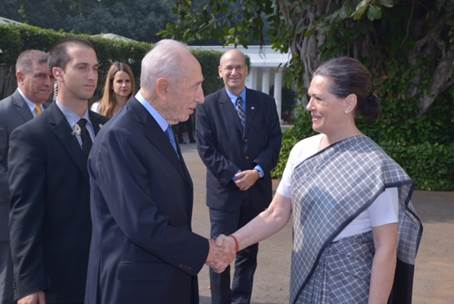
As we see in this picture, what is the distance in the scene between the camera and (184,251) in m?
2.60

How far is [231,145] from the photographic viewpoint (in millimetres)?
5621

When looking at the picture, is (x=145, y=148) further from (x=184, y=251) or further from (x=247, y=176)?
(x=247, y=176)

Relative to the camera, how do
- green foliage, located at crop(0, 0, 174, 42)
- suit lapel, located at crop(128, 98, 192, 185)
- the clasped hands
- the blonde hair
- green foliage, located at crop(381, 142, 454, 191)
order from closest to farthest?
suit lapel, located at crop(128, 98, 192, 185)
the clasped hands
the blonde hair
green foliage, located at crop(381, 142, 454, 191)
green foliage, located at crop(0, 0, 174, 42)

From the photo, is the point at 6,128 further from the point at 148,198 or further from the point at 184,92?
the point at 148,198

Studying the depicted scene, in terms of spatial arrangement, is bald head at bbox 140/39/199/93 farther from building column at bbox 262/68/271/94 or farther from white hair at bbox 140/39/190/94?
building column at bbox 262/68/271/94

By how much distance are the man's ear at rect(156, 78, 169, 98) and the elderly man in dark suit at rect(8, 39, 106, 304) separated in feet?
2.69

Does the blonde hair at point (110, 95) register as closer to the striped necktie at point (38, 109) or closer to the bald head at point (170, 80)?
the striped necktie at point (38, 109)

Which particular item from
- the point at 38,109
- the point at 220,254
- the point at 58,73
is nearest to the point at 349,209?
the point at 220,254

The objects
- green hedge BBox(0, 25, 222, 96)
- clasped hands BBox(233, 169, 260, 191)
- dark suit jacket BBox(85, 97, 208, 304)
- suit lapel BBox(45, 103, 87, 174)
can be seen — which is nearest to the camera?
dark suit jacket BBox(85, 97, 208, 304)

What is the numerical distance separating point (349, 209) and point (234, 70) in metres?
2.98

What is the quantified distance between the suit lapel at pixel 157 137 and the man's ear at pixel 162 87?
0.09 metres

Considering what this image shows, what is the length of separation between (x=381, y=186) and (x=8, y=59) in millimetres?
14252

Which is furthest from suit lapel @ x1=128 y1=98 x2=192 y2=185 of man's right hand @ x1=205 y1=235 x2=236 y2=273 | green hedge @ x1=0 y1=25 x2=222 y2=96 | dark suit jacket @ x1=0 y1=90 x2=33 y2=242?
green hedge @ x1=0 y1=25 x2=222 y2=96

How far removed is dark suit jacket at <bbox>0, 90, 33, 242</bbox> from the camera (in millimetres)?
4059
